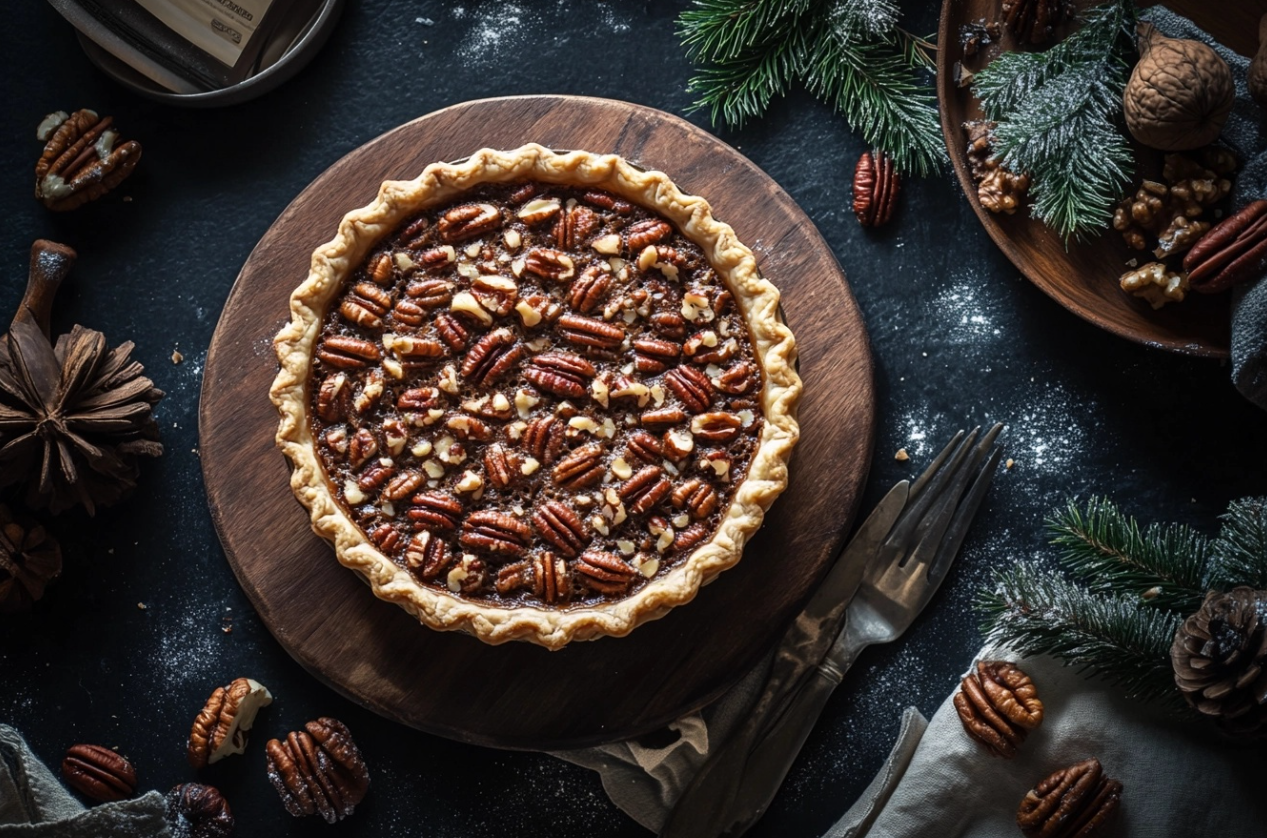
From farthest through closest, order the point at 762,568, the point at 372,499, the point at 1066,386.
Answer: the point at 1066,386, the point at 762,568, the point at 372,499

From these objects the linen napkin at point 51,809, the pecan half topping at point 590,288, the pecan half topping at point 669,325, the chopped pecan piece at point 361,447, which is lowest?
the linen napkin at point 51,809

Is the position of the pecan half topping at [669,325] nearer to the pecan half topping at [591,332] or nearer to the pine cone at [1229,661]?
the pecan half topping at [591,332]

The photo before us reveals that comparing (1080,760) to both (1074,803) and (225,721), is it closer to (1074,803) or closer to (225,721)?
(1074,803)

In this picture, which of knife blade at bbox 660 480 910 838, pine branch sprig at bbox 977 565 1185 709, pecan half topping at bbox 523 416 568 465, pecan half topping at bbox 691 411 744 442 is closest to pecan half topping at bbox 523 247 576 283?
pecan half topping at bbox 523 416 568 465

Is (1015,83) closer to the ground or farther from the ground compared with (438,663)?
farther from the ground

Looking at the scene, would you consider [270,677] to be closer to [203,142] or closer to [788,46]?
[203,142]

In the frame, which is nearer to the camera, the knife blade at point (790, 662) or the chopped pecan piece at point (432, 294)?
the chopped pecan piece at point (432, 294)

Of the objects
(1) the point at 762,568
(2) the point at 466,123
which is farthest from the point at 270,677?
(2) the point at 466,123

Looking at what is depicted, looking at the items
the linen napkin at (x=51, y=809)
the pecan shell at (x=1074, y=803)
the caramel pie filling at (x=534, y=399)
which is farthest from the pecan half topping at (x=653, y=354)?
the linen napkin at (x=51, y=809)
